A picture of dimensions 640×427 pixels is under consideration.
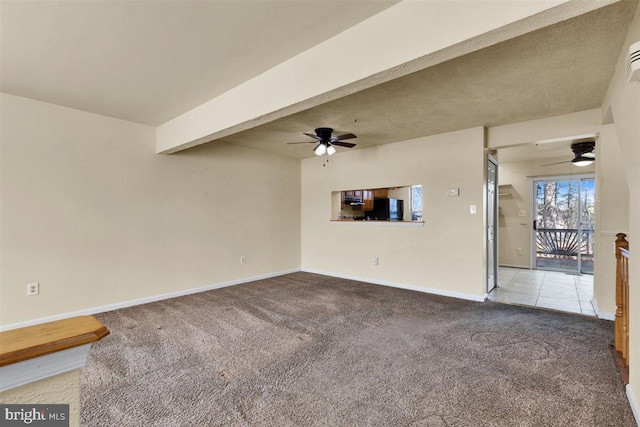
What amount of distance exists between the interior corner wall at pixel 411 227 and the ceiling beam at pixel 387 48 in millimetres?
2729

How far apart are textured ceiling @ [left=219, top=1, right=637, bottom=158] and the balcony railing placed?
366 centimetres

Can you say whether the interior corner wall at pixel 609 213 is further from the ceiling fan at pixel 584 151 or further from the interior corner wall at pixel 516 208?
the interior corner wall at pixel 516 208

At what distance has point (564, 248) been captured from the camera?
6164 millimetres

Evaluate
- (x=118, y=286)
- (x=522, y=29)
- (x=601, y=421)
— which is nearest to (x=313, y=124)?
(x=522, y=29)

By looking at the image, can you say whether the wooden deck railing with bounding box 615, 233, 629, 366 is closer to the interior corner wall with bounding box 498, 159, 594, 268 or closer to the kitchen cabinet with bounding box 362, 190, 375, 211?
the interior corner wall with bounding box 498, 159, 594, 268


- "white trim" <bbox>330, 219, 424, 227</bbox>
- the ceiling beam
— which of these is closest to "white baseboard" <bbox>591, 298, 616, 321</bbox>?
"white trim" <bbox>330, 219, 424, 227</bbox>

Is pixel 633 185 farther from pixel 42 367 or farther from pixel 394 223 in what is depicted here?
pixel 394 223

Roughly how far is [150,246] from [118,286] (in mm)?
600

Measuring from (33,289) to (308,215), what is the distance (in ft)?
13.5

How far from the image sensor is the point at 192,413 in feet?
5.91

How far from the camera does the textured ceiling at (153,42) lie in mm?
1819

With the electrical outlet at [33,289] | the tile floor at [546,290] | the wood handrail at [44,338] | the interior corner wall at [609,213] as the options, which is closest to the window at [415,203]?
the tile floor at [546,290]

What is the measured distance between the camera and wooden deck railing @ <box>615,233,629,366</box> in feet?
7.50

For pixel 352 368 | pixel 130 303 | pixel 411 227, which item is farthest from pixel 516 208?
pixel 130 303
